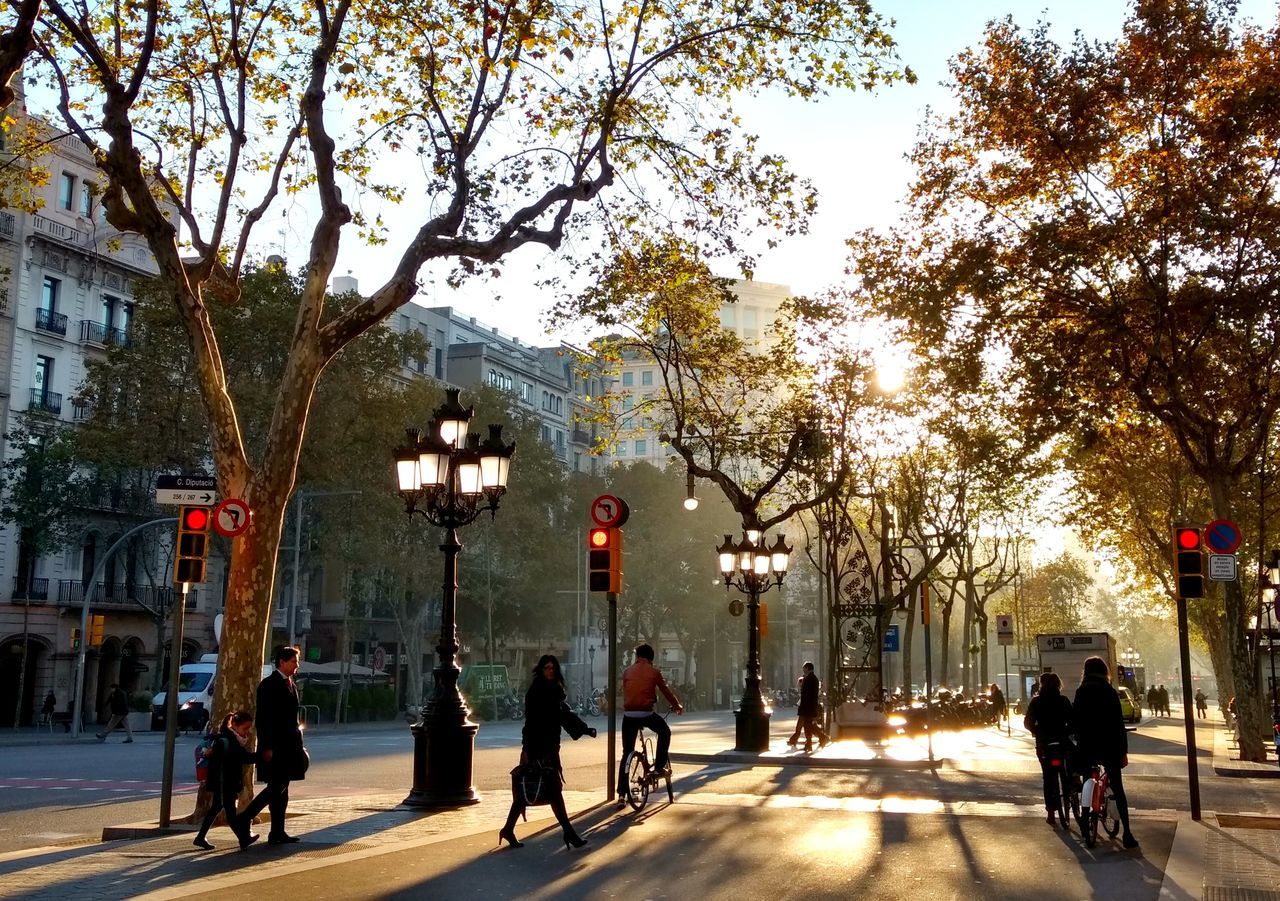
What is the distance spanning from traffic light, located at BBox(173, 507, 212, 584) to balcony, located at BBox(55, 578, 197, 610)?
33.4 metres

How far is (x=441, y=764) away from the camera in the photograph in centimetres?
1414

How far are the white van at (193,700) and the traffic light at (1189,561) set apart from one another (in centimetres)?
2765

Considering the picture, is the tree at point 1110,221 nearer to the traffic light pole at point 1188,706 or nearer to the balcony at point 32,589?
the traffic light pole at point 1188,706

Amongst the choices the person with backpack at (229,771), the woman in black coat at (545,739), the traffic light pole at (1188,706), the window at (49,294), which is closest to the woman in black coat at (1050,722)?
the traffic light pole at (1188,706)

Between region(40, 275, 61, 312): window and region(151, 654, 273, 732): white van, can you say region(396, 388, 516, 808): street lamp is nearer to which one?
region(151, 654, 273, 732): white van

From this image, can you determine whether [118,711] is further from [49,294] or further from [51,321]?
[49,294]

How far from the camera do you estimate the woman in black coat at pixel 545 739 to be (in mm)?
11117

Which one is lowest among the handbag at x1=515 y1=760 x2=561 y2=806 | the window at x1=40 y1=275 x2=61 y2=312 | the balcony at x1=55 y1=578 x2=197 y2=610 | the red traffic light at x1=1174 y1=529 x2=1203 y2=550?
the handbag at x1=515 y1=760 x2=561 y2=806

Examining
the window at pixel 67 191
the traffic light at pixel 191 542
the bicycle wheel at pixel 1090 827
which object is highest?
the window at pixel 67 191

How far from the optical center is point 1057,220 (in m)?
19.7

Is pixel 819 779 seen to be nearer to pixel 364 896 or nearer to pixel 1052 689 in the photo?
pixel 1052 689

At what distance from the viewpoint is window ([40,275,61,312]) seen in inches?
1801

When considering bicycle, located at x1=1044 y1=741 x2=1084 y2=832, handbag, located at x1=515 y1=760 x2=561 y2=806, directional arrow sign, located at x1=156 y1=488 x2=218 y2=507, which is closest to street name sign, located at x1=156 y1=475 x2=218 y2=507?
directional arrow sign, located at x1=156 y1=488 x2=218 y2=507

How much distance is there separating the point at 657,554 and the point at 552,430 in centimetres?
1771
